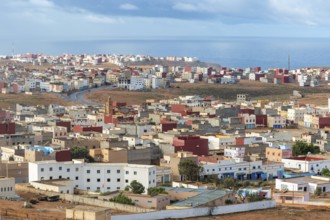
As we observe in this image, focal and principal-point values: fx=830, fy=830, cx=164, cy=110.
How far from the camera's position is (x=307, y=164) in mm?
35594

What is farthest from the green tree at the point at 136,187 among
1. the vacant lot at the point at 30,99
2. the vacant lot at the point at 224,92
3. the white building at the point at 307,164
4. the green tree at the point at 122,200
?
the vacant lot at the point at 224,92

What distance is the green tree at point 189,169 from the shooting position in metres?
32.5

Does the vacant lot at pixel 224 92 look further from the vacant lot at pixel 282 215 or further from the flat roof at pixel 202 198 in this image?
the flat roof at pixel 202 198

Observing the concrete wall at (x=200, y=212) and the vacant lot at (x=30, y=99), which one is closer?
the concrete wall at (x=200, y=212)

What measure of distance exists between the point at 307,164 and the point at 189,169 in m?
5.96

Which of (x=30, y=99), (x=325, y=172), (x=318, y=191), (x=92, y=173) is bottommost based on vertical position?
(x=318, y=191)

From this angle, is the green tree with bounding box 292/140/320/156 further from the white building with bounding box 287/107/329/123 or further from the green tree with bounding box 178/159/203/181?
the white building with bounding box 287/107/329/123

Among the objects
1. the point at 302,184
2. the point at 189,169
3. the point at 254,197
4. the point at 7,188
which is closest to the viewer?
the point at 254,197

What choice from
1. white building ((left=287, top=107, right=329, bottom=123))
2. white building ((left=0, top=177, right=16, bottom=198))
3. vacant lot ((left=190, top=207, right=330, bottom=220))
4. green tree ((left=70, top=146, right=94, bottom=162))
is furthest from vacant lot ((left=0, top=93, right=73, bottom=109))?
vacant lot ((left=190, top=207, right=330, bottom=220))

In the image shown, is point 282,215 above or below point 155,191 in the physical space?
below

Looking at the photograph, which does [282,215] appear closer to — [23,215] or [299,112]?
[23,215]

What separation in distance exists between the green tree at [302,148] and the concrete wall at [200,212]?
12428 millimetres

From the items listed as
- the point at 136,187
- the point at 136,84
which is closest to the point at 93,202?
the point at 136,187

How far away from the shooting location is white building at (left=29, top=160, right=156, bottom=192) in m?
30.5
